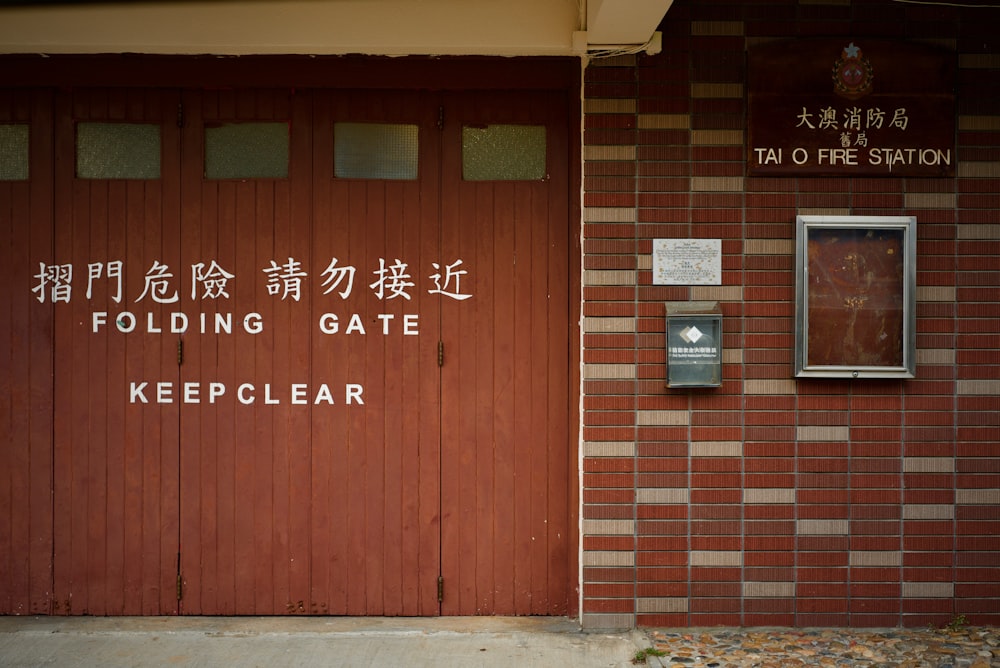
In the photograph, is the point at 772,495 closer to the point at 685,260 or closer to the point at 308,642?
the point at 685,260

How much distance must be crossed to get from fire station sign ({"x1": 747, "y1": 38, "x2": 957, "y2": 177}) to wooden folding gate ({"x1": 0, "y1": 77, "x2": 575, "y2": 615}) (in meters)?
1.06

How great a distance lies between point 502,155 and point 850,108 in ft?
5.99

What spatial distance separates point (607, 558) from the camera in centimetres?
426

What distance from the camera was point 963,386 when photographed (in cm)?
429

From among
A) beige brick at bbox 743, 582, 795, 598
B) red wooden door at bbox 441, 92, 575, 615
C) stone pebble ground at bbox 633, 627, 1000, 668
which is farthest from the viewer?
red wooden door at bbox 441, 92, 575, 615

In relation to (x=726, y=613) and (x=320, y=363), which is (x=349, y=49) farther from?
(x=726, y=613)

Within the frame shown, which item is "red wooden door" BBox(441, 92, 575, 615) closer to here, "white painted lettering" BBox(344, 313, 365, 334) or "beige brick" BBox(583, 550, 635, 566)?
"beige brick" BBox(583, 550, 635, 566)

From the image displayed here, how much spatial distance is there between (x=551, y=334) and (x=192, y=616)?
8.15ft

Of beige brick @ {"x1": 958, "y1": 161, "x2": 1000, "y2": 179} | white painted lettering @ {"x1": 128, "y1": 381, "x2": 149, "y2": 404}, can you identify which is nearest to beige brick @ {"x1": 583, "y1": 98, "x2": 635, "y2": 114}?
beige brick @ {"x1": 958, "y1": 161, "x2": 1000, "y2": 179}

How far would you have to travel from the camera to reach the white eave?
426 cm

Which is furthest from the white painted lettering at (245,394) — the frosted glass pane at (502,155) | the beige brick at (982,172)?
the beige brick at (982,172)

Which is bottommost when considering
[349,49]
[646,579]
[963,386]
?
[646,579]

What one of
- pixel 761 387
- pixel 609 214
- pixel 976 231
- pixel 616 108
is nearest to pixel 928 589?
pixel 761 387

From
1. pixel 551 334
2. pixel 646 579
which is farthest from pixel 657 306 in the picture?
pixel 646 579
